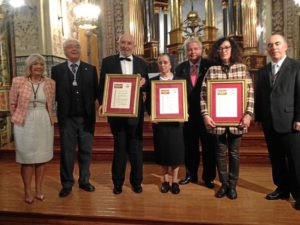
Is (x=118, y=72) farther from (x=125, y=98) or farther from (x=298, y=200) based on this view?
(x=298, y=200)

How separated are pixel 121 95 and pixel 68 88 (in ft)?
1.67

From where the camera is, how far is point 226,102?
2.76m

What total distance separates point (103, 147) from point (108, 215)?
222 cm

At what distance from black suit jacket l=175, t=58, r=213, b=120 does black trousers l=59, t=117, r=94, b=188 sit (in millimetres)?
1030

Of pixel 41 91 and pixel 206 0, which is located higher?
pixel 206 0

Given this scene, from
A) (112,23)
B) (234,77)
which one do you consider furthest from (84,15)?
(234,77)

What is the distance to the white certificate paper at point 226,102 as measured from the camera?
8.98ft

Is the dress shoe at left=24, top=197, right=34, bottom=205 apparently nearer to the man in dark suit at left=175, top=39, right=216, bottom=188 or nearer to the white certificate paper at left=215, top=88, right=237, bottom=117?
the man in dark suit at left=175, top=39, right=216, bottom=188

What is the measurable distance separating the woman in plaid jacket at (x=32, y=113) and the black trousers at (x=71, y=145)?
0.16 metres

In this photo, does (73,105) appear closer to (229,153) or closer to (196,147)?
(196,147)

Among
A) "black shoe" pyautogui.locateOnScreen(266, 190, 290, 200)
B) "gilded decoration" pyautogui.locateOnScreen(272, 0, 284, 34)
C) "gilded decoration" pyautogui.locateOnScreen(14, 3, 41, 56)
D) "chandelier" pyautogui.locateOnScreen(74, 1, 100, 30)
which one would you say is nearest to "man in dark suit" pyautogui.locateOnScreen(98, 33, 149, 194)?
"black shoe" pyautogui.locateOnScreen(266, 190, 290, 200)

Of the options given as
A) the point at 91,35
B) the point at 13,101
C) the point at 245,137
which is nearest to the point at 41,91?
the point at 13,101

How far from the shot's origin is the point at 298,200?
2631 millimetres

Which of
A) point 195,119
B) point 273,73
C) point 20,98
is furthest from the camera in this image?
point 195,119
